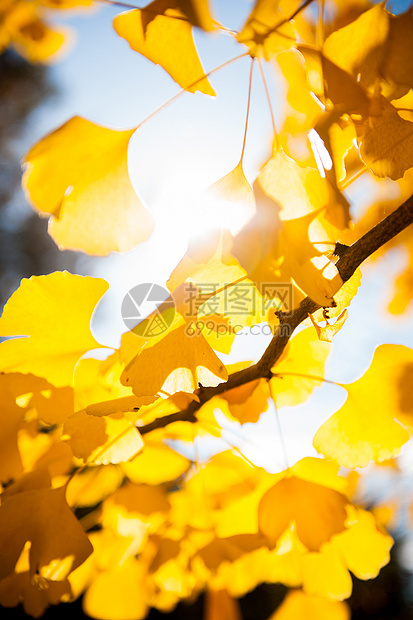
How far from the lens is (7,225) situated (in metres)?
3.86

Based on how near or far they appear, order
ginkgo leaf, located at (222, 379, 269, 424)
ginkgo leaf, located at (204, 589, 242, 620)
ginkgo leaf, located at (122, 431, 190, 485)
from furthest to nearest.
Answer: ginkgo leaf, located at (204, 589, 242, 620) → ginkgo leaf, located at (122, 431, 190, 485) → ginkgo leaf, located at (222, 379, 269, 424)

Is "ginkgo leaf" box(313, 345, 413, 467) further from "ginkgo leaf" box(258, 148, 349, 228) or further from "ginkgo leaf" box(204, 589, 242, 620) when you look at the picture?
"ginkgo leaf" box(204, 589, 242, 620)

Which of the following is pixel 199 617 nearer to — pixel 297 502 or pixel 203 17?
pixel 297 502

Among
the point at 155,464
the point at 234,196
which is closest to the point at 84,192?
the point at 234,196

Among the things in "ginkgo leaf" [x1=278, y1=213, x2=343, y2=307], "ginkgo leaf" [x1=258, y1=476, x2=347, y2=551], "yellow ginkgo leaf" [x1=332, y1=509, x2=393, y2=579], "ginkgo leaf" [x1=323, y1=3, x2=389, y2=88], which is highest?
"ginkgo leaf" [x1=323, y1=3, x2=389, y2=88]

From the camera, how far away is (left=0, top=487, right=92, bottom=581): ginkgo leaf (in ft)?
1.55

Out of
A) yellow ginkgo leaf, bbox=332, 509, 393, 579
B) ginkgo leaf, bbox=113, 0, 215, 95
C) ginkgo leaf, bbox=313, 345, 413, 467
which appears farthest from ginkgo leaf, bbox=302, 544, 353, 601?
ginkgo leaf, bbox=113, 0, 215, 95

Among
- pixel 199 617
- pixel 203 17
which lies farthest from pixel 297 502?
pixel 199 617

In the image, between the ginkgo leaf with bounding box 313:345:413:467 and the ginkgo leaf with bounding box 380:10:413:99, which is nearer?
the ginkgo leaf with bounding box 380:10:413:99

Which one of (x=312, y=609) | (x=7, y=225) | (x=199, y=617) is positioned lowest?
(x=199, y=617)

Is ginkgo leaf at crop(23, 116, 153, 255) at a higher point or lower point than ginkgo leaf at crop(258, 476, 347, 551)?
higher

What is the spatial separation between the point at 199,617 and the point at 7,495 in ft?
5.35

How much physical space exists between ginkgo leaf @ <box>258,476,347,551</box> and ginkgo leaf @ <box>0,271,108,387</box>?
305 millimetres

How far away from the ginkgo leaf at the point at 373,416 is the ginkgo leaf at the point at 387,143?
256 millimetres
